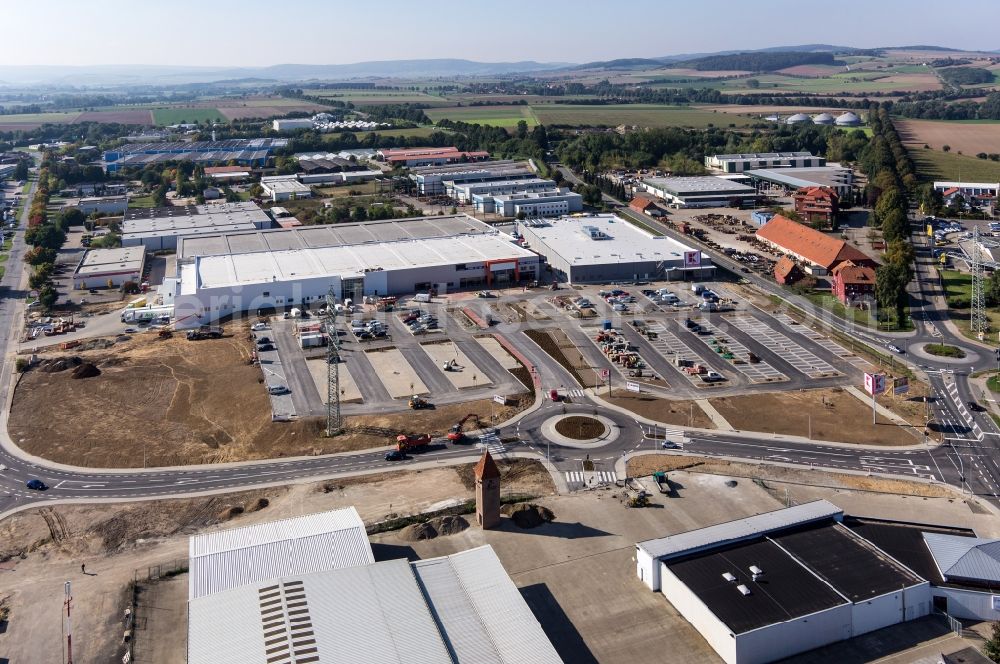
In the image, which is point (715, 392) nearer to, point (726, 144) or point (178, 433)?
point (178, 433)

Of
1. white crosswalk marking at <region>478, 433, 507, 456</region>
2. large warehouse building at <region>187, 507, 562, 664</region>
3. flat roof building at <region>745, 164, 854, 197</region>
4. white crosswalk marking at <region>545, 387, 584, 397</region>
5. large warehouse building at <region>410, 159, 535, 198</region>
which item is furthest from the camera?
large warehouse building at <region>410, 159, 535, 198</region>

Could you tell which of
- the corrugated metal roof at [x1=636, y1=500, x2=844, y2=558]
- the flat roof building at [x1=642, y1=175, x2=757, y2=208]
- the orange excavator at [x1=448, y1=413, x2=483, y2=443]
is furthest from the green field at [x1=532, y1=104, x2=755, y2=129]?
the corrugated metal roof at [x1=636, y1=500, x2=844, y2=558]

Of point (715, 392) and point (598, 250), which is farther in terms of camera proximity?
point (598, 250)

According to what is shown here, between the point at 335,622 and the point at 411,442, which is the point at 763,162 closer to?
the point at 411,442

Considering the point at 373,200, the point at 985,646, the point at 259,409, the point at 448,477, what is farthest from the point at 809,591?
the point at 373,200

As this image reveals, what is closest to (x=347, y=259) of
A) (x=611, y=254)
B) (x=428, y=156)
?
(x=611, y=254)

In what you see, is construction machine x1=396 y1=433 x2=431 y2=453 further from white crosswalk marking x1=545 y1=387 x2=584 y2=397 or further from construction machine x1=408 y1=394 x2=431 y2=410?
white crosswalk marking x1=545 y1=387 x2=584 y2=397
